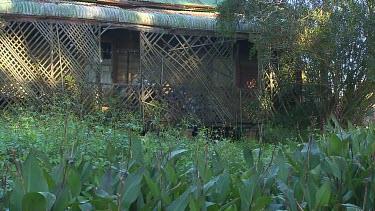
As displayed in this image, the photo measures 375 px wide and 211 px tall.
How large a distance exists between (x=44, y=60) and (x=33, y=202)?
10.8 m

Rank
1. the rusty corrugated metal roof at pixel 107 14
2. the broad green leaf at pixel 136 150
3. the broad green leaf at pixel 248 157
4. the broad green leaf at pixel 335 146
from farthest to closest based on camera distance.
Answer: the rusty corrugated metal roof at pixel 107 14 < the broad green leaf at pixel 335 146 < the broad green leaf at pixel 248 157 < the broad green leaf at pixel 136 150

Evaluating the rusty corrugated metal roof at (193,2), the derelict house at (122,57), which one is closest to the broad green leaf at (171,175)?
the derelict house at (122,57)

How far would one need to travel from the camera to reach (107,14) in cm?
1163

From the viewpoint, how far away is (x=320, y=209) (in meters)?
1.89

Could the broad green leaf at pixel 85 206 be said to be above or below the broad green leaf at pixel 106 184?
below

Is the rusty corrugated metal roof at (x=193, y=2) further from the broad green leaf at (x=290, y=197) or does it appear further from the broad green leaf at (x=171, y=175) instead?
the broad green leaf at (x=290, y=197)

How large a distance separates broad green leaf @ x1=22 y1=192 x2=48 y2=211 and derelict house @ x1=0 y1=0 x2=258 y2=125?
30.9 ft

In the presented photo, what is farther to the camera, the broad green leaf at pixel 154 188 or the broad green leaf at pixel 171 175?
the broad green leaf at pixel 171 175

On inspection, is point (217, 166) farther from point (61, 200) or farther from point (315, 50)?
point (315, 50)

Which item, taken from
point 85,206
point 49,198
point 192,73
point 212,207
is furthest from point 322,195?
point 192,73

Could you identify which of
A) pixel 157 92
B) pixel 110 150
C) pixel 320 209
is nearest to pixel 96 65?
pixel 157 92

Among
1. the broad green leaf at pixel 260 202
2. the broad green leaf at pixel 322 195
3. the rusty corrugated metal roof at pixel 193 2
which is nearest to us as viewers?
the broad green leaf at pixel 260 202

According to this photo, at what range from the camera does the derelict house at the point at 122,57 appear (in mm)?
10875

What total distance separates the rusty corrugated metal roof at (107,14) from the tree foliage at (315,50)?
67 centimetres
